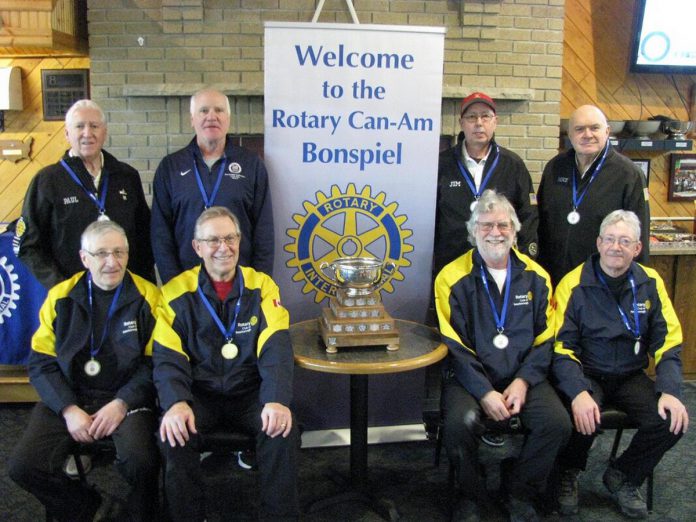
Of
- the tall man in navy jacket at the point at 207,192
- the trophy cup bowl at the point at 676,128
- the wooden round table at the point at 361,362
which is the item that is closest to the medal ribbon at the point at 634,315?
the wooden round table at the point at 361,362

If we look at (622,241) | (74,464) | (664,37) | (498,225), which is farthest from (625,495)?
(664,37)

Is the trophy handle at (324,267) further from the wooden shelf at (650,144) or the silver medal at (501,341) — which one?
the wooden shelf at (650,144)

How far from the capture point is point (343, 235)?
3.02 meters

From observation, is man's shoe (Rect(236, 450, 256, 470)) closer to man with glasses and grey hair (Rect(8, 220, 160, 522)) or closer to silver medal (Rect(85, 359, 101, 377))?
man with glasses and grey hair (Rect(8, 220, 160, 522))

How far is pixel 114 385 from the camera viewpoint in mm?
2406

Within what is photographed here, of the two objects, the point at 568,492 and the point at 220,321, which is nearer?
the point at 220,321

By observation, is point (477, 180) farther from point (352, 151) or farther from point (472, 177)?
point (352, 151)

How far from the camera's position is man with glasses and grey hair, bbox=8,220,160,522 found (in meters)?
2.24

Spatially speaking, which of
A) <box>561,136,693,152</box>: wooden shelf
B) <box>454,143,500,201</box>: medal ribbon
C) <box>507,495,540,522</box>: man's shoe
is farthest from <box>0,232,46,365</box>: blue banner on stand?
<box>561,136,693,152</box>: wooden shelf

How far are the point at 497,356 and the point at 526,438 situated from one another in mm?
334

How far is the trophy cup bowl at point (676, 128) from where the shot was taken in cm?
419

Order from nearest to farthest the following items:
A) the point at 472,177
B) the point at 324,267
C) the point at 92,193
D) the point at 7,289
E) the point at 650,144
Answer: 1. the point at 92,193
2. the point at 324,267
3. the point at 472,177
4. the point at 7,289
5. the point at 650,144

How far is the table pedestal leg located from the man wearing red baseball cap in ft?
2.81

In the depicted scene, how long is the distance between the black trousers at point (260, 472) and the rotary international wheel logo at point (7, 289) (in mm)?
1753
